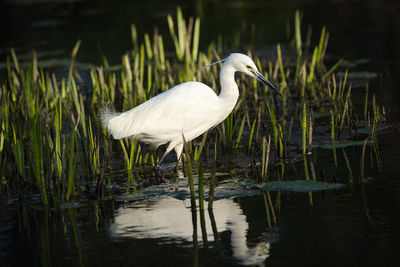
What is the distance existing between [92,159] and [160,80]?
292cm

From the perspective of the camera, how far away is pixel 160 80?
9.14 meters

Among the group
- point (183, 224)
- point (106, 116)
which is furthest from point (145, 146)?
point (183, 224)

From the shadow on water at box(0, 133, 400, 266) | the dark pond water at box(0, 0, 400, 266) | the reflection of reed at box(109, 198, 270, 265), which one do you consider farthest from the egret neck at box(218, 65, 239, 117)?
the reflection of reed at box(109, 198, 270, 265)

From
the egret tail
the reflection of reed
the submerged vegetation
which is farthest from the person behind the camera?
the egret tail

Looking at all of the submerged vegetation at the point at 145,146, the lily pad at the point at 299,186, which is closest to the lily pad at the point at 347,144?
the submerged vegetation at the point at 145,146

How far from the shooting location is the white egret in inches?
258

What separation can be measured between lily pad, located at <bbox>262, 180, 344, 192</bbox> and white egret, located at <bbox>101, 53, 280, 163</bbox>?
3.89 ft

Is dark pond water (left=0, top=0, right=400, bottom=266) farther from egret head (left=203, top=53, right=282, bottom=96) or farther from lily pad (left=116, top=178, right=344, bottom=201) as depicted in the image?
egret head (left=203, top=53, right=282, bottom=96)

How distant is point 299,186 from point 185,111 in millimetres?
1538

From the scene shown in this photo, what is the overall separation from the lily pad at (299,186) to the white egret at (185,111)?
3.89 feet

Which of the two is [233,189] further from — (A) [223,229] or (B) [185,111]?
(B) [185,111]

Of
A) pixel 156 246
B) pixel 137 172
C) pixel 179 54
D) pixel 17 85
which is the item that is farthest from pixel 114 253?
pixel 179 54

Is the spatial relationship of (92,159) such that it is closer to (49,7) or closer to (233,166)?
(233,166)

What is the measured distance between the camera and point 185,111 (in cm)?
655
